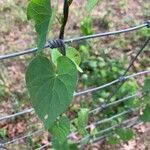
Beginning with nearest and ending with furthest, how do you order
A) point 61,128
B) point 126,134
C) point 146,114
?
1. point 61,128
2. point 146,114
3. point 126,134

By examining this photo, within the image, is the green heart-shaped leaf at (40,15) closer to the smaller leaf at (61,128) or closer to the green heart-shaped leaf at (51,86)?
the green heart-shaped leaf at (51,86)

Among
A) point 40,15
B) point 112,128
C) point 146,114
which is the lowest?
point 112,128

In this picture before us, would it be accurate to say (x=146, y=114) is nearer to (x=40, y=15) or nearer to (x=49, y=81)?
(x=49, y=81)

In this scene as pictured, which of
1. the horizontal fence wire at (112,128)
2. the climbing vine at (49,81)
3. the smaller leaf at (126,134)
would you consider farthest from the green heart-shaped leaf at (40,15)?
the horizontal fence wire at (112,128)

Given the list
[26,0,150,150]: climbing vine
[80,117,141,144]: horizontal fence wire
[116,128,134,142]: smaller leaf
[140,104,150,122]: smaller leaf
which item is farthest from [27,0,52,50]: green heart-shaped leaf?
[80,117,141,144]: horizontal fence wire

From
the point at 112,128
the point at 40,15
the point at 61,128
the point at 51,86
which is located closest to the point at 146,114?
the point at 112,128

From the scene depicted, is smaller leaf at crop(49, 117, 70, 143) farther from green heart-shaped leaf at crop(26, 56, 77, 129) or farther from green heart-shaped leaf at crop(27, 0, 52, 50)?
green heart-shaped leaf at crop(27, 0, 52, 50)
